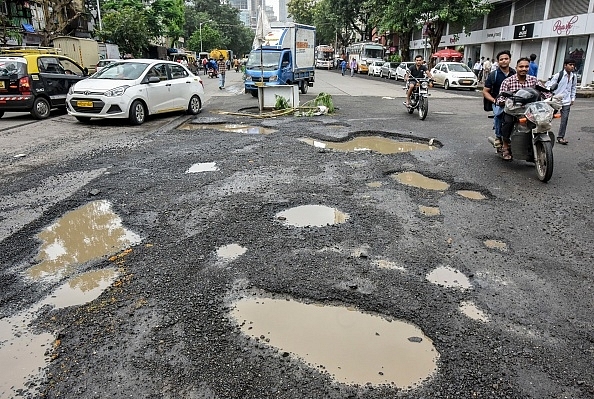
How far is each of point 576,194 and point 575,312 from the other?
10.2ft

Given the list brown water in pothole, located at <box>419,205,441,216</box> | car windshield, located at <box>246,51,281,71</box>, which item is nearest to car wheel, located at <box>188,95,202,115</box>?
car windshield, located at <box>246,51,281,71</box>

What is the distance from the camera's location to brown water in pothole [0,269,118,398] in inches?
96.7

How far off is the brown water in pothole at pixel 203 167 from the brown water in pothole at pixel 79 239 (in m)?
1.70

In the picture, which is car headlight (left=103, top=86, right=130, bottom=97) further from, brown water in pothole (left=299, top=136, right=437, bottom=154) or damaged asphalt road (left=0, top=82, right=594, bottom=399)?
brown water in pothole (left=299, top=136, right=437, bottom=154)

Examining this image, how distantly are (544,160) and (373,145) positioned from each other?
3.25 metres

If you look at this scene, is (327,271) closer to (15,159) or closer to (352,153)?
(352,153)

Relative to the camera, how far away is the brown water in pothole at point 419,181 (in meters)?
5.92

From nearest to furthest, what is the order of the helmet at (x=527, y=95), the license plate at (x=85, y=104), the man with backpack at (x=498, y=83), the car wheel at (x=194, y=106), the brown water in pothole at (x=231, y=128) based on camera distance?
the helmet at (x=527, y=95) < the man with backpack at (x=498, y=83) < the brown water in pothole at (x=231, y=128) < the license plate at (x=85, y=104) < the car wheel at (x=194, y=106)

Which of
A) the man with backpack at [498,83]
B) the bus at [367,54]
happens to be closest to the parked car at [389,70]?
the bus at [367,54]

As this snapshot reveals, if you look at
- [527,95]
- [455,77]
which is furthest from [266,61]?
[527,95]

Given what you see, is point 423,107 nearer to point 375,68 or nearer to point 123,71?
point 123,71

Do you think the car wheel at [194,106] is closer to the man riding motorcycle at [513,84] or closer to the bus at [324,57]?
the man riding motorcycle at [513,84]

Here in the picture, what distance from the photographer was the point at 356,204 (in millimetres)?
5137

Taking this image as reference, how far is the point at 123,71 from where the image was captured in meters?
11.3
